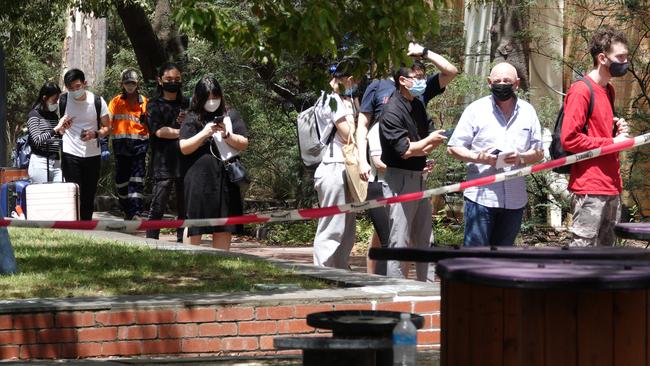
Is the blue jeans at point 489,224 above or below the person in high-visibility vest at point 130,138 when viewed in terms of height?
below

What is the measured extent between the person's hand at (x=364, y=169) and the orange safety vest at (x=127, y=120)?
5.13 m

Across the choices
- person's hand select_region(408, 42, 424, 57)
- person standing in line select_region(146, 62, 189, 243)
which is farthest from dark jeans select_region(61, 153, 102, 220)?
person's hand select_region(408, 42, 424, 57)

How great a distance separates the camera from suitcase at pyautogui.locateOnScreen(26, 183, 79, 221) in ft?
48.9

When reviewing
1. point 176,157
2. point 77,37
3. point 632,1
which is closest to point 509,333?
point 176,157

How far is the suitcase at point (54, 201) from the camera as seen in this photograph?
14.9 meters

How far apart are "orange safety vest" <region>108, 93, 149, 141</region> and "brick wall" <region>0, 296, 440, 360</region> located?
24.2ft

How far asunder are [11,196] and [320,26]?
1075 centimetres

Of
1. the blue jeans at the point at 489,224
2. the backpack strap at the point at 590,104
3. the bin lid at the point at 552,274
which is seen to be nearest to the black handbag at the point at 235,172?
the blue jeans at the point at 489,224

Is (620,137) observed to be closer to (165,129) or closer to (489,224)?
(489,224)

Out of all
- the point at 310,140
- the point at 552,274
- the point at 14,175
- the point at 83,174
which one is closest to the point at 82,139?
the point at 83,174

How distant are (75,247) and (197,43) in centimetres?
887

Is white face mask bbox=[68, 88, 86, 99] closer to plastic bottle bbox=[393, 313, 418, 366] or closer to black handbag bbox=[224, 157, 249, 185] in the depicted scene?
black handbag bbox=[224, 157, 249, 185]

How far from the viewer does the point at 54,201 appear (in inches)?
591

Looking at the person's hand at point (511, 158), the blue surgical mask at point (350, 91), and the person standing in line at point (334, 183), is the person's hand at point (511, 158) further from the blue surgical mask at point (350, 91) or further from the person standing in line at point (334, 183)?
the blue surgical mask at point (350, 91)
